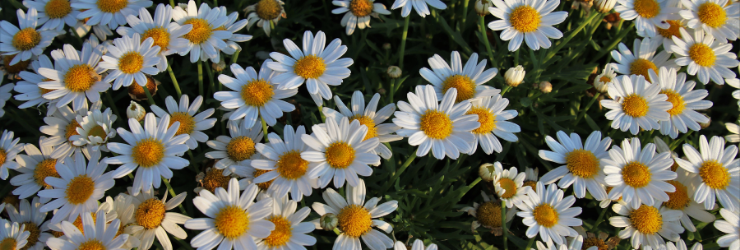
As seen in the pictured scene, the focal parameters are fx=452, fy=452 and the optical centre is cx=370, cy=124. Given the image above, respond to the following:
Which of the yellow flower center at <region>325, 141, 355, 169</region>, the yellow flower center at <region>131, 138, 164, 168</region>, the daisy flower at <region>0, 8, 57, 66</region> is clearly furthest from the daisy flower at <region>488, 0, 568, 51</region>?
the daisy flower at <region>0, 8, 57, 66</region>

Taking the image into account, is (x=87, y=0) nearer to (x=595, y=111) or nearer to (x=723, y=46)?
(x=595, y=111)

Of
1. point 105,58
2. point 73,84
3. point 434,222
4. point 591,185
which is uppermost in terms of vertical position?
point 105,58

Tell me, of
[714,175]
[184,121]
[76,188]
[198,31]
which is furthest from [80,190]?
[714,175]

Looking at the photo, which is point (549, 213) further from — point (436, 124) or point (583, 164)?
point (436, 124)

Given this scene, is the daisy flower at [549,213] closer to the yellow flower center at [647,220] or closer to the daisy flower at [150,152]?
the yellow flower center at [647,220]

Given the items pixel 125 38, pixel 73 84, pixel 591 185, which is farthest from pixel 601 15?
pixel 73 84

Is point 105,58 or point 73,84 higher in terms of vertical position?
point 105,58

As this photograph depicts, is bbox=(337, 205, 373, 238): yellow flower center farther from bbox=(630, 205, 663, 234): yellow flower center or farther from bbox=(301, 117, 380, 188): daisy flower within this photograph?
bbox=(630, 205, 663, 234): yellow flower center

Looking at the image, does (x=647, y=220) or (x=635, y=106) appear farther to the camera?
(x=635, y=106)
